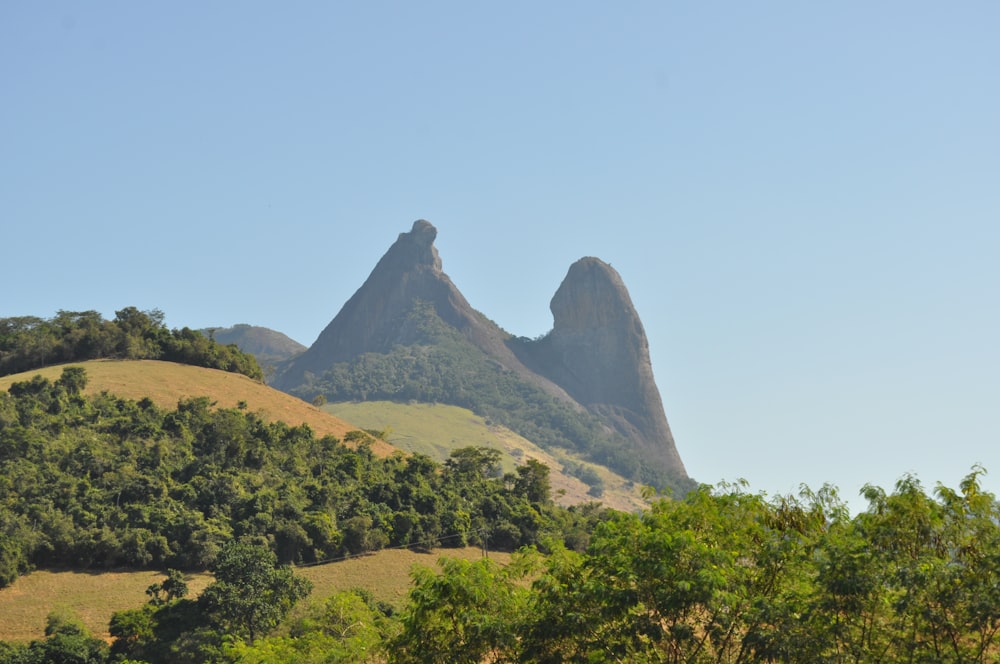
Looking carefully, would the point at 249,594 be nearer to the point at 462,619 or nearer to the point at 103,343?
the point at 462,619

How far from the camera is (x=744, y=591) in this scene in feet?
59.9

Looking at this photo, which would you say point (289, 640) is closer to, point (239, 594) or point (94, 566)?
point (239, 594)

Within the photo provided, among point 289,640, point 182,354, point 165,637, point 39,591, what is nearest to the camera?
point 289,640

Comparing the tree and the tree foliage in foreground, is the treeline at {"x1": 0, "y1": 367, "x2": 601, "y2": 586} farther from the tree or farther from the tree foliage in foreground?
the tree foliage in foreground

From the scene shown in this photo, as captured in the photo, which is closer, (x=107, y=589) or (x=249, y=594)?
(x=249, y=594)

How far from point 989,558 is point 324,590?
136ft

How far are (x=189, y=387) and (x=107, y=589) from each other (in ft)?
121

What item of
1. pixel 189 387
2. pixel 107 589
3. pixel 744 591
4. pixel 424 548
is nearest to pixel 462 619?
pixel 744 591

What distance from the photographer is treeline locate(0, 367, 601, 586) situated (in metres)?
54.3

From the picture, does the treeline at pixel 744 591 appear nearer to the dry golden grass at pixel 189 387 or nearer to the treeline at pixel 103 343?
the dry golden grass at pixel 189 387

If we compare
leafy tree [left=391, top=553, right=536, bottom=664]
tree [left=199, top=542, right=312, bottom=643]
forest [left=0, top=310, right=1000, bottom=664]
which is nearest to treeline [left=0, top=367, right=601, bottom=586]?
forest [left=0, top=310, right=1000, bottom=664]

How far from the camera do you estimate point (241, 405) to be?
8381 cm

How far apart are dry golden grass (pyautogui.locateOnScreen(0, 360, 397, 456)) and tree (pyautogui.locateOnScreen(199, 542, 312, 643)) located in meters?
38.3

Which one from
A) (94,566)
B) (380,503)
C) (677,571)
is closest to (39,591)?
(94,566)
